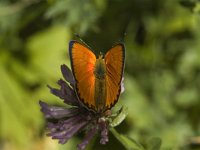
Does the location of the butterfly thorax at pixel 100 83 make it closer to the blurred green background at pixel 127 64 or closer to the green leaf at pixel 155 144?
the green leaf at pixel 155 144

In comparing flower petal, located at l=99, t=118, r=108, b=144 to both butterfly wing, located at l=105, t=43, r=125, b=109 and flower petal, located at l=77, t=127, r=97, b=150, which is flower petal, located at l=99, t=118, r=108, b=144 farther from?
butterfly wing, located at l=105, t=43, r=125, b=109

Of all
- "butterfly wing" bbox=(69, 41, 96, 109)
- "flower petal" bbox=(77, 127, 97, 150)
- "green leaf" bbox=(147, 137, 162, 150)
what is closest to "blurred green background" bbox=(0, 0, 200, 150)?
"green leaf" bbox=(147, 137, 162, 150)

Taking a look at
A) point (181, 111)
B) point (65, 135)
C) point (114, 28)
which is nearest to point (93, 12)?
point (114, 28)

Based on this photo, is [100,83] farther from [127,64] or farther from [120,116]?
[127,64]

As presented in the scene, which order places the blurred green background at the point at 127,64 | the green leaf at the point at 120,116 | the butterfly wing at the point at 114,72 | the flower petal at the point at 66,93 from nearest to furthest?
the butterfly wing at the point at 114,72 → the green leaf at the point at 120,116 → the flower petal at the point at 66,93 → the blurred green background at the point at 127,64

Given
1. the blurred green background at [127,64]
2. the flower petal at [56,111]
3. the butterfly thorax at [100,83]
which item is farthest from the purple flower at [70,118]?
the blurred green background at [127,64]

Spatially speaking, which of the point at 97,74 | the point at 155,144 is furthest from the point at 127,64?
the point at 97,74

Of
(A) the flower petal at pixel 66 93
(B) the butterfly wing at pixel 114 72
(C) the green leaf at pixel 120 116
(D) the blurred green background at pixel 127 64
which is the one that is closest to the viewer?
(B) the butterfly wing at pixel 114 72
